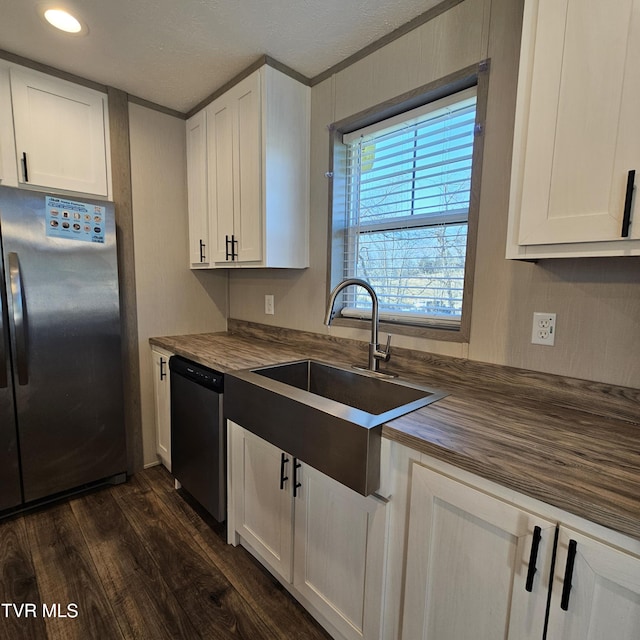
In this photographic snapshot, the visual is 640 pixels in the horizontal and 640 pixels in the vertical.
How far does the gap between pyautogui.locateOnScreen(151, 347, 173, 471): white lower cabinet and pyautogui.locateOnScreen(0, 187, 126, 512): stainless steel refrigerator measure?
0.23 m

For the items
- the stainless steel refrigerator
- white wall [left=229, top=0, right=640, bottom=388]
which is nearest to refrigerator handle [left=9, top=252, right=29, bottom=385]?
the stainless steel refrigerator

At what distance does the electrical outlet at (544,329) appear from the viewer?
1236 millimetres

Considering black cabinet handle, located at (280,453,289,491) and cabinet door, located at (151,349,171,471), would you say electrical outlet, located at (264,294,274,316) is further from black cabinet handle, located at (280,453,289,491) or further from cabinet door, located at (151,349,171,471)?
black cabinet handle, located at (280,453,289,491)

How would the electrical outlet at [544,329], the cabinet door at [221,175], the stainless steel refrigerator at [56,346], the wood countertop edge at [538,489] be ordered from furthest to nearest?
the cabinet door at [221,175] → the stainless steel refrigerator at [56,346] → the electrical outlet at [544,329] → the wood countertop edge at [538,489]

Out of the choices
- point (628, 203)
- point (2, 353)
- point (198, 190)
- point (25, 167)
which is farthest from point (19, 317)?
point (628, 203)

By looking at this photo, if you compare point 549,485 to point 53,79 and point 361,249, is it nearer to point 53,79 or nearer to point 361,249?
point 361,249

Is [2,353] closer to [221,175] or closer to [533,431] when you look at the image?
[221,175]

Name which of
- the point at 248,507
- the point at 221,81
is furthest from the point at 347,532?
the point at 221,81

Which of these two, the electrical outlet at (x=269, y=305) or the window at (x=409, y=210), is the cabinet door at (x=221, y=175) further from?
the window at (x=409, y=210)

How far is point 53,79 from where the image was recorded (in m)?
1.96

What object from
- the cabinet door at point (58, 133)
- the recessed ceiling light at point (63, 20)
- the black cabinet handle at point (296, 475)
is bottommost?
the black cabinet handle at point (296, 475)

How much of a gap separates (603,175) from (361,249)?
1161 mm

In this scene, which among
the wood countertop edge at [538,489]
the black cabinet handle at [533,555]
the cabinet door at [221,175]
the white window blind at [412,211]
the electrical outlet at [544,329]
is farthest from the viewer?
the cabinet door at [221,175]

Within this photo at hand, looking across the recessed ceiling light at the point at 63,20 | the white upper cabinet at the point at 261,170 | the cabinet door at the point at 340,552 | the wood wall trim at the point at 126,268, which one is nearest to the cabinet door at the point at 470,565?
the cabinet door at the point at 340,552
